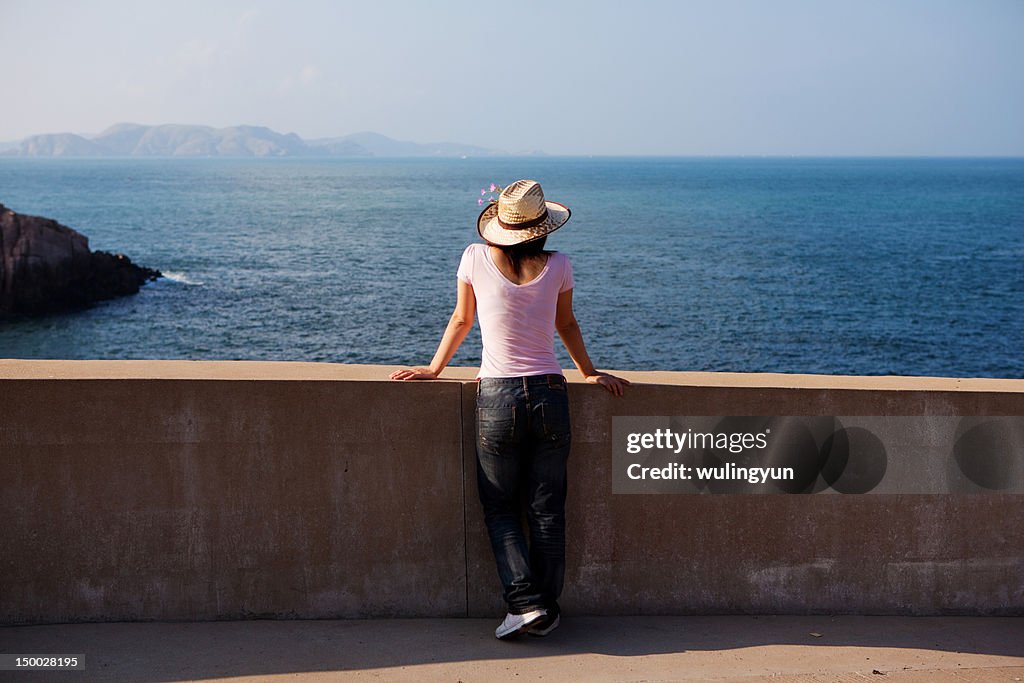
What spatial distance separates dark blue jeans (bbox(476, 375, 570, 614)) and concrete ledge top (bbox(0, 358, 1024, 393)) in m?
0.39

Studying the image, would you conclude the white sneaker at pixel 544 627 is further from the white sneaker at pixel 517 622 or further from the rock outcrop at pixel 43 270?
the rock outcrop at pixel 43 270

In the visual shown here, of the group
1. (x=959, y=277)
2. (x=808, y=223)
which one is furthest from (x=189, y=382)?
(x=808, y=223)

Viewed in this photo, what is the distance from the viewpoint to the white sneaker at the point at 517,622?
4.04 metres

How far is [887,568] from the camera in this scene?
4.46 meters

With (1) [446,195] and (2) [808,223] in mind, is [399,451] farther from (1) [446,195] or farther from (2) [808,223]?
(1) [446,195]

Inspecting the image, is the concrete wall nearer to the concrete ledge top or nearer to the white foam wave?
the concrete ledge top

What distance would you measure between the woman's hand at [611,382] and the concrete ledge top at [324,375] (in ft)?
0.26

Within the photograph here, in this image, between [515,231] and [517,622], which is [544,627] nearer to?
[517,622]

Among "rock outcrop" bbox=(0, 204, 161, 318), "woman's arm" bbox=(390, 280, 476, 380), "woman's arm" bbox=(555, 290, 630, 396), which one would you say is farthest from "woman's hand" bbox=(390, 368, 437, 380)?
"rock outcrop" bbox=(0, 204, 161, 318)

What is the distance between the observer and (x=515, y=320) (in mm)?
4020

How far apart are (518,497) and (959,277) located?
200 ft

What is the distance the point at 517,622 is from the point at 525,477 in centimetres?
58

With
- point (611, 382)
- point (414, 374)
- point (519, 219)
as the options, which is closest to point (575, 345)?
point (611, 382)

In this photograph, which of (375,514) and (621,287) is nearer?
(375,514)
